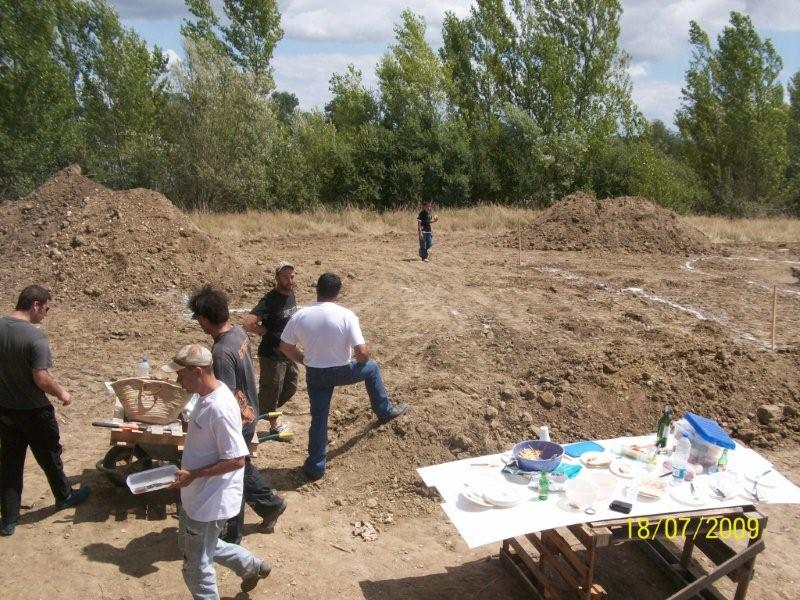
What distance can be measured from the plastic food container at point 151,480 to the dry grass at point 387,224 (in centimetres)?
1527

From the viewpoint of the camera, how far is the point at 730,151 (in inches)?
1286

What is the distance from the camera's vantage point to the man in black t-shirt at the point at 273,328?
6.12 metres

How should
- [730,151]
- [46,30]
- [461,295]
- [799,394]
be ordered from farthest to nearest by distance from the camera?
[730,151]
[46,30]
[461,295]
[799,394]

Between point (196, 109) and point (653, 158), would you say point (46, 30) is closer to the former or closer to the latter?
point (196, 109)

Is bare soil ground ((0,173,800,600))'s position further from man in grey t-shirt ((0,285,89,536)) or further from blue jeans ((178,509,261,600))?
blue jeans ((178,509,261,600))

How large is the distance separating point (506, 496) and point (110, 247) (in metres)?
10.2

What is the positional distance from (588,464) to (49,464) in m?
3.90

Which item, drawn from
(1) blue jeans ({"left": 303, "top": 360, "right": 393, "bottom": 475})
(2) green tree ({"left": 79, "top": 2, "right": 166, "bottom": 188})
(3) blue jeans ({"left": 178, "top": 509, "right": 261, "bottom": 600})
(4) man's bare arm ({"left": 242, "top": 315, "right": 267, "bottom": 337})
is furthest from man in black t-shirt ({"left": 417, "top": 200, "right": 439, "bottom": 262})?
(2) green tree ({"left": 79, "top": 2, "right": 166, "bottom": 188})

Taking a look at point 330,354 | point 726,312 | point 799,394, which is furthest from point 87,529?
point 726,312

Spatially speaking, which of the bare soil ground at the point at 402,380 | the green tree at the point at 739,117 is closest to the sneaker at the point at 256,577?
the bare soil ground at the point at 402,380

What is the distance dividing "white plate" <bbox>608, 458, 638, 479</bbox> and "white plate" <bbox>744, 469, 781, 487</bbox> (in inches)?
26.8

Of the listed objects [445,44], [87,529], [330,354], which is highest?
[445,44]

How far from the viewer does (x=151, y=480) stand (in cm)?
410

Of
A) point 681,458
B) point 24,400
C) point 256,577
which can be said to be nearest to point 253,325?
point 24,400
